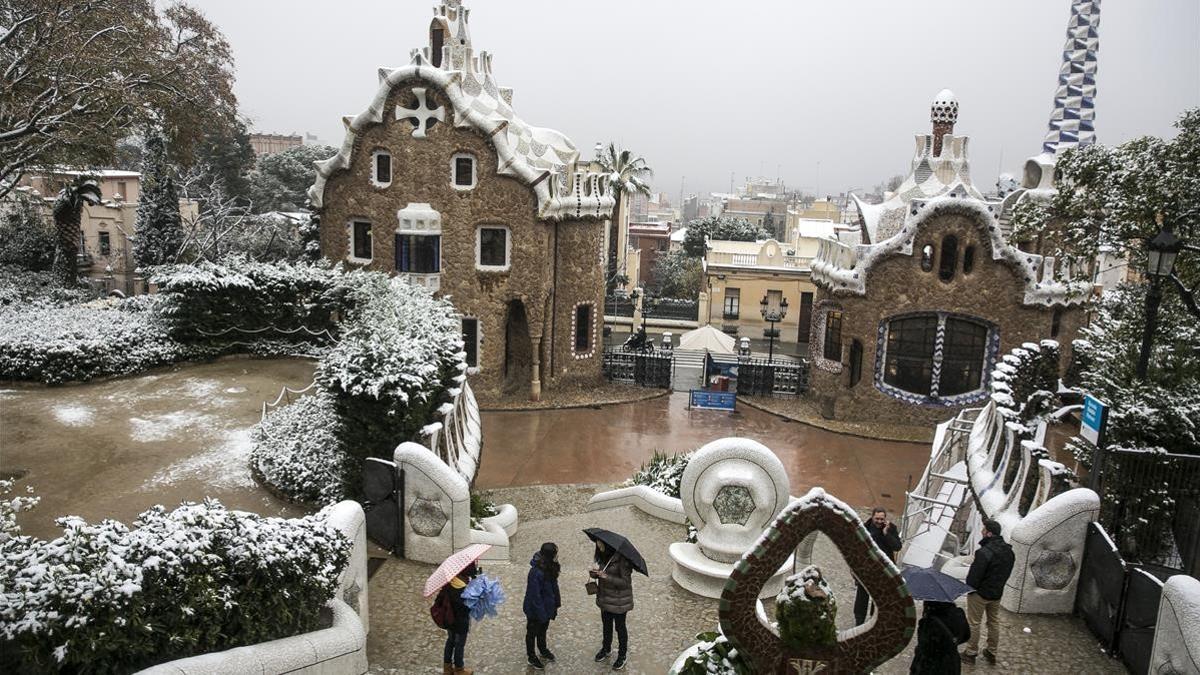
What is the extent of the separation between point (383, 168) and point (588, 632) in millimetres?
17986

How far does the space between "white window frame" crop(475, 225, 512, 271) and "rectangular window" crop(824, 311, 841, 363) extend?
954 centimetres

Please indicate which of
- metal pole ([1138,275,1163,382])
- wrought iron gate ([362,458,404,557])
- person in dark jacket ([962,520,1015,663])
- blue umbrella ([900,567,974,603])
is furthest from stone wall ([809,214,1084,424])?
blue umbrella ([900,567,974,603])

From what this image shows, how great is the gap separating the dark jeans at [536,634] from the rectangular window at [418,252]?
56.0ft

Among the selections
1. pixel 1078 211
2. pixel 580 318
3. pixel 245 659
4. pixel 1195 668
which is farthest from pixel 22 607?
pixel 580 318

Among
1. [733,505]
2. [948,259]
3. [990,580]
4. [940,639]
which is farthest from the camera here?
[948,259]

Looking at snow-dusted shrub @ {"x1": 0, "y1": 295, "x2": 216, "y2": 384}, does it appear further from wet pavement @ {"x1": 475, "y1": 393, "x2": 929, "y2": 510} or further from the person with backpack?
the person with backpack

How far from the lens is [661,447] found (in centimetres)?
2091

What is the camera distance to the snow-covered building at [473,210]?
23062 mm

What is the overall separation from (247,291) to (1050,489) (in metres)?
18.9

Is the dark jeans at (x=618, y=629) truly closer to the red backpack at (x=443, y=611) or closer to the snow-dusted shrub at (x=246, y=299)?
the red backpack at (x=443, y=611)

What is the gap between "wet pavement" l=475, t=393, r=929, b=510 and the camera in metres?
18.6

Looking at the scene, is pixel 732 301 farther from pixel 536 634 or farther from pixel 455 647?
pixel 455 647

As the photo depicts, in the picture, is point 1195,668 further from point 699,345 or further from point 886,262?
point 699,345

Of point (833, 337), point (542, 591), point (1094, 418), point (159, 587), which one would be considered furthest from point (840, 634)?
point (833, 337)
